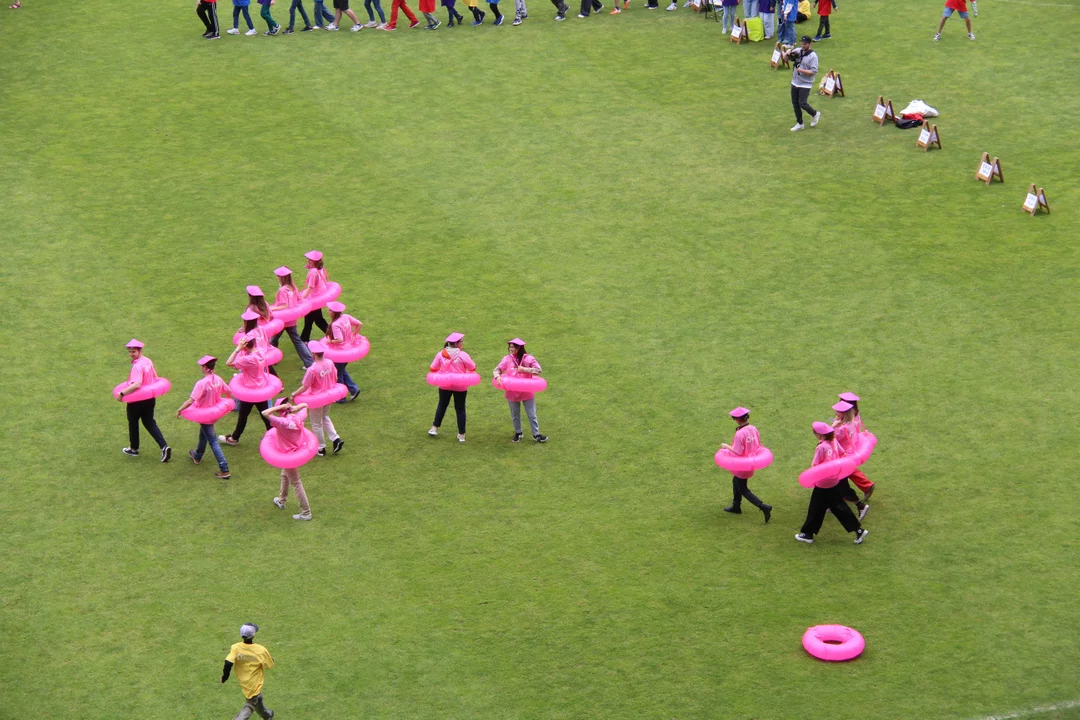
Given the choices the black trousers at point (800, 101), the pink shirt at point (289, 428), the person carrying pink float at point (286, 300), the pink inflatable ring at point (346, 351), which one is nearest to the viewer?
the pink shirt at point (289, 428)

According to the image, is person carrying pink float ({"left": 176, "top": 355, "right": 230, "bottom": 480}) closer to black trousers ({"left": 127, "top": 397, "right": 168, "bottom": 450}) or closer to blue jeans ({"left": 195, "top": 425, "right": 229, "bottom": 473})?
blue jeans ({"left": 195, "top": 425, "right": 229, "bottom": 473})

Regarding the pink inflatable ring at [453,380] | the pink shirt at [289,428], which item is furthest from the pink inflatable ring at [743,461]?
the pink shirt at [289,428]

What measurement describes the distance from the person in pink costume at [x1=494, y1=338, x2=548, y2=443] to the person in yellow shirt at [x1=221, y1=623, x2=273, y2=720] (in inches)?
288

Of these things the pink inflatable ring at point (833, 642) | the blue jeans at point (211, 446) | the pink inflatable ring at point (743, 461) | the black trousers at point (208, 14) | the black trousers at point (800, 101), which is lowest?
the pink inflatable ring at point (833, 642)

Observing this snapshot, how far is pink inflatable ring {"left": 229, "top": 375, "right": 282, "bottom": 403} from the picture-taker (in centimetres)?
2125

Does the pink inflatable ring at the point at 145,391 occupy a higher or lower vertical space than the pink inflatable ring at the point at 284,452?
higher

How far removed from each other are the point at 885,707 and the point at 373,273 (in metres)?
15.3

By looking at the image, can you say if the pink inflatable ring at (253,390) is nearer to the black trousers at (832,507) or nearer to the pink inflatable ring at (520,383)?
the pink inflatable ring at (520,383)

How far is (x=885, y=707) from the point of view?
15.5m

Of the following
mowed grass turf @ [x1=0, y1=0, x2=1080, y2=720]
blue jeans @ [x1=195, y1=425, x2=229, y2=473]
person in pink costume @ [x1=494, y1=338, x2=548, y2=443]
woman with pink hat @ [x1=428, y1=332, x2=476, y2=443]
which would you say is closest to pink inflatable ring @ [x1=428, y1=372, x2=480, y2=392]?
woman with pink hat @ [x1=428, y1=332, x2=476, y2=443]

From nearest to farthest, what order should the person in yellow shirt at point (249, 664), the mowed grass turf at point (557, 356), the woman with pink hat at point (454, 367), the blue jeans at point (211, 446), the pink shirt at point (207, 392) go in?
the person in yellow shirt at point (249, 664) → the mowed grass turf at point (557, 356) → the pink shirt at point (207, 392) → the blue jeans at point (211, 446) → the woman with pink hat at point (454, 367)

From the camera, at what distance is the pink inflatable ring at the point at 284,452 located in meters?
19.2

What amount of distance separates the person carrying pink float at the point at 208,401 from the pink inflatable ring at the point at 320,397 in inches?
49.4

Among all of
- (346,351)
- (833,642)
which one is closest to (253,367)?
(346,351)
